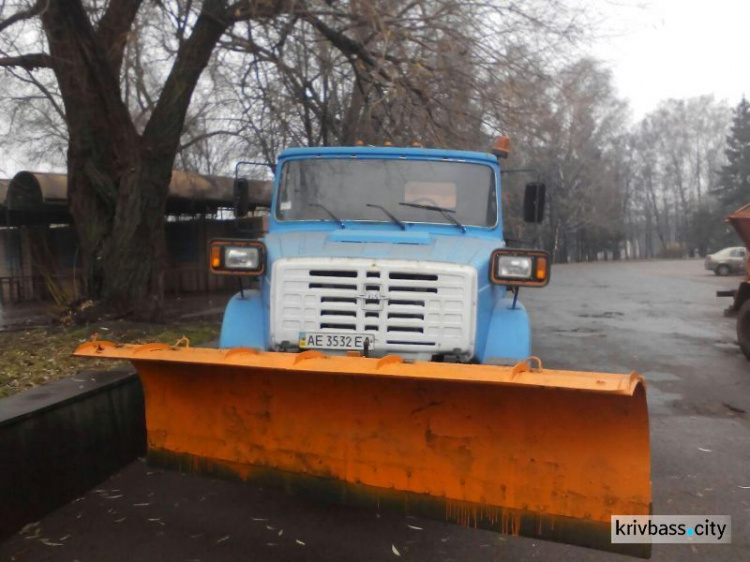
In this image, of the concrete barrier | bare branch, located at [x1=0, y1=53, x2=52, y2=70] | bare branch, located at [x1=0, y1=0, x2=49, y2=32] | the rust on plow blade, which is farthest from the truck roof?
bare branch, located at [x1=0, y1=53, x2=52, y2=70]

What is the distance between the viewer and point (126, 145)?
9508 mm

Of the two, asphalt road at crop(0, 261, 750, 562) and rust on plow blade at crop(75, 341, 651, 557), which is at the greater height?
rust on plow blade at crop(75, 341, 651, 557)

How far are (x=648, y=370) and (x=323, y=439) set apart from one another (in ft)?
22.5

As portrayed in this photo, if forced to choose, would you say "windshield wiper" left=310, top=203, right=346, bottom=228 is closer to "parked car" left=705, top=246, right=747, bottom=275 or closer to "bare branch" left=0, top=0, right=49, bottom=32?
"bare branch" left=0, top=0, right=49, bottom=32

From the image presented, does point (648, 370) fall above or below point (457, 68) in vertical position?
below

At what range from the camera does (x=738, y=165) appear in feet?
210

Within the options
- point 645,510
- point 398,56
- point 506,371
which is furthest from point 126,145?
point 645,510

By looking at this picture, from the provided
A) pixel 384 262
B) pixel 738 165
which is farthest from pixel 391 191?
pixel 738 165

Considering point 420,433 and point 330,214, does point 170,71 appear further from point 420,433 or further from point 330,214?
point 420,433

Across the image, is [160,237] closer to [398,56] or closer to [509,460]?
[398,56]

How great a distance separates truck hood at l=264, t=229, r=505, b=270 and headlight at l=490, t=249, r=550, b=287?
96 millimetres

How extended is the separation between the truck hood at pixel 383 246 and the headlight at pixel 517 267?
0.10 m

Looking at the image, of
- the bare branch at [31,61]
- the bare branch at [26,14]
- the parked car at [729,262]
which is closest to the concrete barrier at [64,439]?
the bare branch at [26,14]

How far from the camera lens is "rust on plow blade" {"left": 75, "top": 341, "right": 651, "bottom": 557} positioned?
3146 mm
